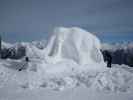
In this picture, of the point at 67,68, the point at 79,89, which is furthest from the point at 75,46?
the point at 79,89

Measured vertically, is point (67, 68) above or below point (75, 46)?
below

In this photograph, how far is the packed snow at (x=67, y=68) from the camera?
6.97m

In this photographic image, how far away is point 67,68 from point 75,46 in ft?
18.6

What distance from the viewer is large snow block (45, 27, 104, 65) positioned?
749 inches

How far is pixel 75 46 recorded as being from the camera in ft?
62.9

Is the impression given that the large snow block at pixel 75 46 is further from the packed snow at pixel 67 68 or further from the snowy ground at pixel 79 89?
the snowy ground at pixel 79 89

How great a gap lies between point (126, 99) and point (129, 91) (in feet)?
3.31

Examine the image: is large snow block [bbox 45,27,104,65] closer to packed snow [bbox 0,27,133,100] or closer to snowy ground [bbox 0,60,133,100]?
packed snow [bbox 0,27,133,100]

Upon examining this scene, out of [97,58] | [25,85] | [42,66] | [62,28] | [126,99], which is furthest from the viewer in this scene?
[62,28]

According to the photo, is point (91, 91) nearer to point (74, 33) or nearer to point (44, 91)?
point (44, 91)

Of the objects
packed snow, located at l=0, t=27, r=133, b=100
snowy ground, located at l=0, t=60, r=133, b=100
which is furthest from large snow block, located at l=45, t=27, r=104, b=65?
snowy ground, located at l=0, t=60, r=133, b=100

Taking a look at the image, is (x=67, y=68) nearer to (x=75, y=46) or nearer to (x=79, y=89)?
(x=75, y=46)

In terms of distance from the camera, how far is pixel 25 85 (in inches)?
276

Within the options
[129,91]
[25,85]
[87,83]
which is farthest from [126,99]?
[25,85]
